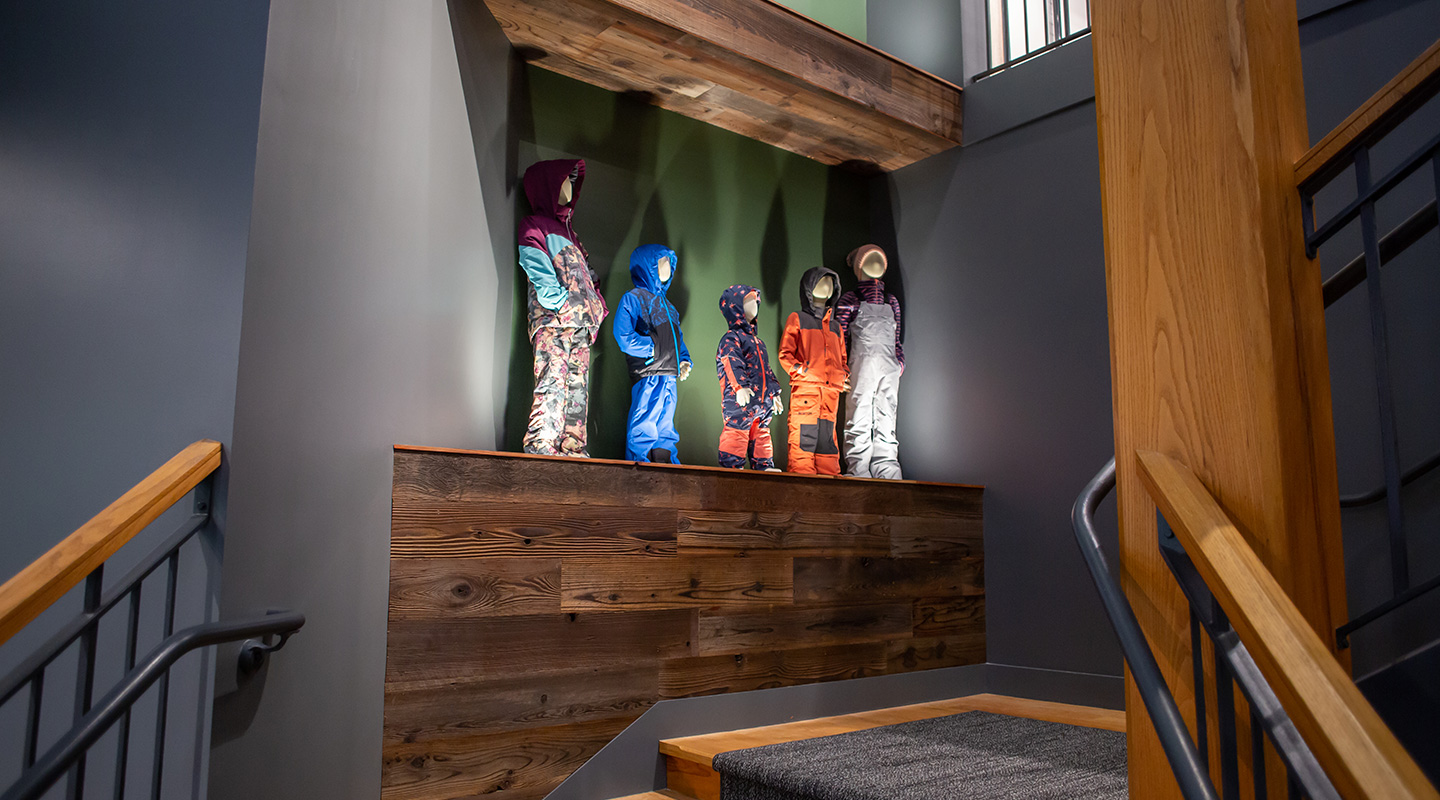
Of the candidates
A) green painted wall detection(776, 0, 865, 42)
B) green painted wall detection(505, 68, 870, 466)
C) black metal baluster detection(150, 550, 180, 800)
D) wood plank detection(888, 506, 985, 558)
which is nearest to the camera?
black metal baluster detection(150, 550, 180, 800)

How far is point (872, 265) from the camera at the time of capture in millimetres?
4160

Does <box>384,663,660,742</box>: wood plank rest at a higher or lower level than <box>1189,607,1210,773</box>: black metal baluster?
lower

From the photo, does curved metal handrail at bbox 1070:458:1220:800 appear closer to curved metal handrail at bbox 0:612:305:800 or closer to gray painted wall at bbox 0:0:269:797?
curved metal handrail at bbox 0:612:305:800

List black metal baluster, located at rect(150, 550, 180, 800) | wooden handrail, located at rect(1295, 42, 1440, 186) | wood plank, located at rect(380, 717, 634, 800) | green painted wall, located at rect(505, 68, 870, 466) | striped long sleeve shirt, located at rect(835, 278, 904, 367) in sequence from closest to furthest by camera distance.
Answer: wooden handrail, located at rect(1295, 42, 1440, 186) → black metal baluster, located at rect(150, 550, 180, 800) → wood plank, located at rect(380, 717, 634, 800) → green painted wall, located at rect(505, 68, 870, 466) → striped long sleeve shirt, located at rect(835, 278, 904, 367)

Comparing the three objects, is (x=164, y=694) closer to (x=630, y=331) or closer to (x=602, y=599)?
(x=602, y=599)

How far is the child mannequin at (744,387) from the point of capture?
3.60m

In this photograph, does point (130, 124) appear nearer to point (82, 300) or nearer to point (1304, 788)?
point (82, 300)

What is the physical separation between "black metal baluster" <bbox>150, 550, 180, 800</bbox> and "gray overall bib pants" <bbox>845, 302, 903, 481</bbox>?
2772mm

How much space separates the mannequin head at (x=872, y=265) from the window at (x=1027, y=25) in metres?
1.01

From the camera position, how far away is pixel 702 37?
3.21 m

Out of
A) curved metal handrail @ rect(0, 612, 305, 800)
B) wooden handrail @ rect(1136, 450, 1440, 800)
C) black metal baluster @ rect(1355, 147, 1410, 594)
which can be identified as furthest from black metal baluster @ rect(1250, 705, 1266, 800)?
curved metal handrail @ rect(0, 612, 305, 800)

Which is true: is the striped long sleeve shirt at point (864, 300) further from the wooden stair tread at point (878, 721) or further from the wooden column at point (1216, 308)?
the wooden column at point (1216, 308)

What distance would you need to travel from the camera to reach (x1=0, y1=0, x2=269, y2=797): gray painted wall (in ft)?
6.08

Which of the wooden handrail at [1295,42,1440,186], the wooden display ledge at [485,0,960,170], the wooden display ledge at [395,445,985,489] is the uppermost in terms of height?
the wooden display ledge at [485,0,960,170]
